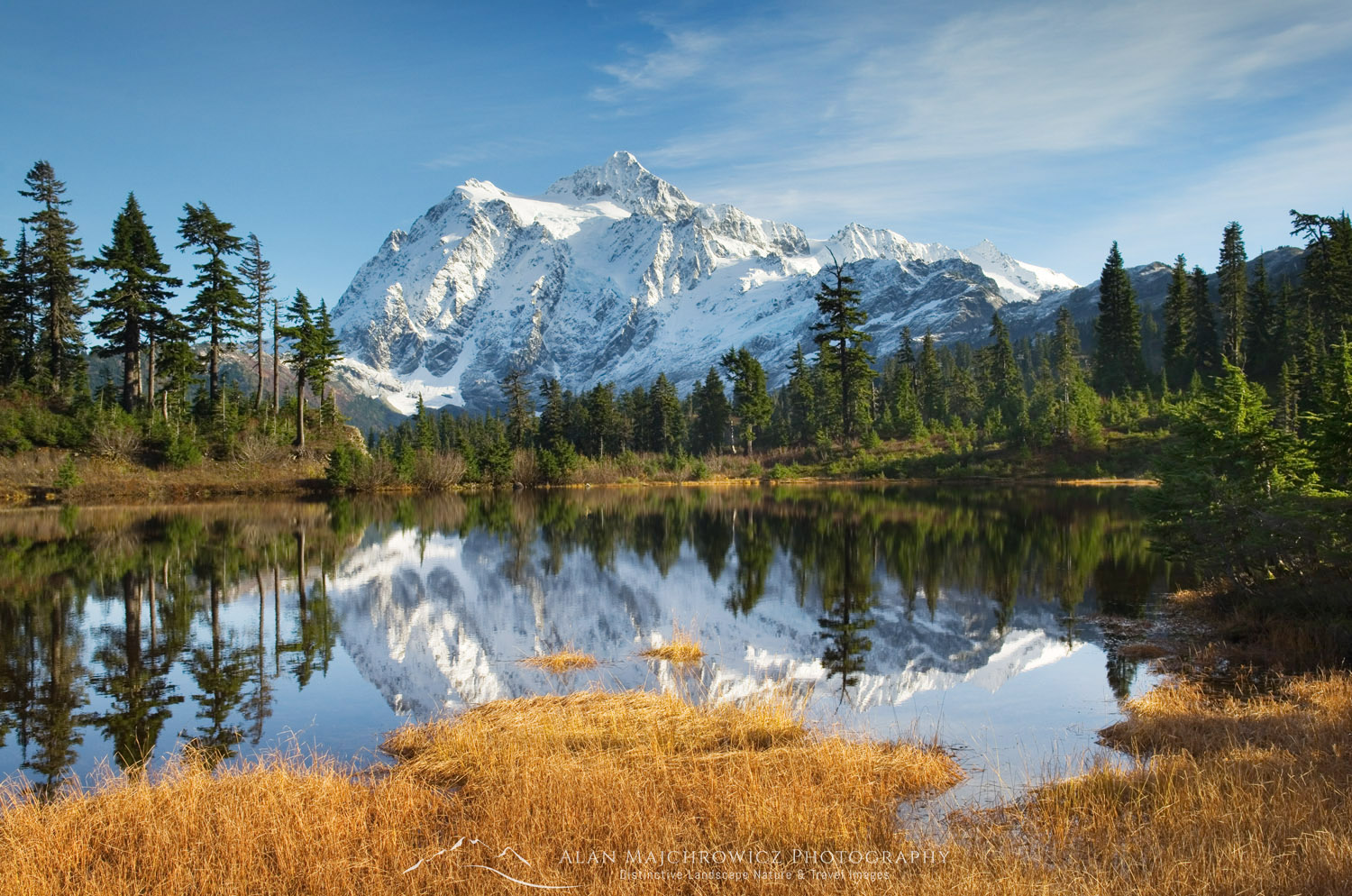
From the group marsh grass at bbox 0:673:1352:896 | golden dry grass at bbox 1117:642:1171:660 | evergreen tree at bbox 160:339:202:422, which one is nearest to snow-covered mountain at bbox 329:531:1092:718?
golden dry grass at bbox 1117:642:1171:660

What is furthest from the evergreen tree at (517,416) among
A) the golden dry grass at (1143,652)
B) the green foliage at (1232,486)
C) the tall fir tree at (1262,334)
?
the golden dry grass at (1143,652)

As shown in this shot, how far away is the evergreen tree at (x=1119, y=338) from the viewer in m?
76.5

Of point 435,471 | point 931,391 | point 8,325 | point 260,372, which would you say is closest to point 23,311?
point 8,325

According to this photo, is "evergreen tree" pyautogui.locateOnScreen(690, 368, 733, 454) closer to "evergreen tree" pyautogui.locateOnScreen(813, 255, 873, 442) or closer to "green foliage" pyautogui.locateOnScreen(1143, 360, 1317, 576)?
"evergreen tree" pyautogui.locateOnScreen(813, 255, 873, 442)

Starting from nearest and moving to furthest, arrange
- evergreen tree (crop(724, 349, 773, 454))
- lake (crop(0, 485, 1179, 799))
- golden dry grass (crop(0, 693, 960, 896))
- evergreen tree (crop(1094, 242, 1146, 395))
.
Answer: golden dry grass (crop(0, 693, 960, 896))
lake (crop(0, 485, 1179, 799))
evergreen tree (crop(1094, 242, 1146, 395))
evergreen tree (crop(724, 349, 773, 454))

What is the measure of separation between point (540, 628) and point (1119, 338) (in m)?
78.0

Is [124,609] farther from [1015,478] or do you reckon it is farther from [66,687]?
[1015,478]

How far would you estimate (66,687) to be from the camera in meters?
11.6

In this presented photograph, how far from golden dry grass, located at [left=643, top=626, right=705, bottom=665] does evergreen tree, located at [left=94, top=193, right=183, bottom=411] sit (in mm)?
51568

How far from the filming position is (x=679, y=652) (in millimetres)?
13656

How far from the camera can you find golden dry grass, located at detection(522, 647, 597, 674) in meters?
12.9

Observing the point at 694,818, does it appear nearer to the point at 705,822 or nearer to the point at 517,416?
the point at 705,822

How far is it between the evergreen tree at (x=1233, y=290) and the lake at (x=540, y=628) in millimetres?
50671

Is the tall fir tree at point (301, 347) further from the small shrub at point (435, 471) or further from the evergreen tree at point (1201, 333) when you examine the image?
the evergreen tree at point (1201, 333)
